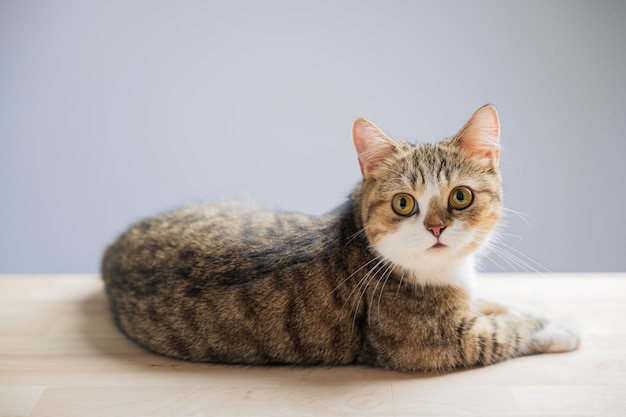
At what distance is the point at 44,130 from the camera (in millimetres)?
2953

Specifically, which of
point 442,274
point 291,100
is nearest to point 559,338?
point 442,274

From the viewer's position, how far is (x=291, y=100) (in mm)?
2832

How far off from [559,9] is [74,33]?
1.94 m

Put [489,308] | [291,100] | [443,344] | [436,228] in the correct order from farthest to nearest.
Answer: [291,100] → [489,308] → [443,344] → [436,228]

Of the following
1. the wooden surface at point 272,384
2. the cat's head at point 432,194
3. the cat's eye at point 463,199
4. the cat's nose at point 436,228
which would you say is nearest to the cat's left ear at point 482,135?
the cat's head at point 432,194

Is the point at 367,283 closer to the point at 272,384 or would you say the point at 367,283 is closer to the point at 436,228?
the point at 436,228

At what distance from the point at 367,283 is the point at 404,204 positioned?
0.29 metres

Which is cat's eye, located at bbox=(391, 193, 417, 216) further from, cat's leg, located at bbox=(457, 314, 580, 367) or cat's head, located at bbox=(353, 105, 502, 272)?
cat's leg, located at bbox=(457, 314, 580, 367)

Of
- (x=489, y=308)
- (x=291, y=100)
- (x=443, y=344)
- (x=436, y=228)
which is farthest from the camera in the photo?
(x=291, y=100)

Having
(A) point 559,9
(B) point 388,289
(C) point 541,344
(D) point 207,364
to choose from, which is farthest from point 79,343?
(A) point 559,9

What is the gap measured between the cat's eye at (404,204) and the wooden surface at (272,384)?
1.65ft

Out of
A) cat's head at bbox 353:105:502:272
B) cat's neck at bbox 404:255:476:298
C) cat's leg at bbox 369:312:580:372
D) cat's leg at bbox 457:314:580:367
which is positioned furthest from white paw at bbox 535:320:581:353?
cat's head at bbox 353:105:502:272

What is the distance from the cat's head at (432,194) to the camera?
6.63ft

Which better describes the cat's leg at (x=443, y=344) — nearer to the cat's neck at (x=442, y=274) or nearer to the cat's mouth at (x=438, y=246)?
the cat's neck at (x=442, y=274)
